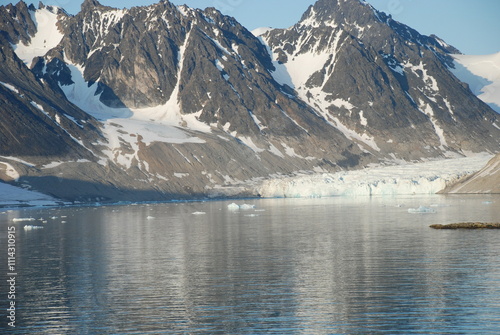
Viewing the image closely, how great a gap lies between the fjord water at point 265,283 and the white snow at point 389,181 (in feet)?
354

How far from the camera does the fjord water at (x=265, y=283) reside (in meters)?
30.0

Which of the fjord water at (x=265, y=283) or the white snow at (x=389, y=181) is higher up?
the white snow at (x=389, y=181)

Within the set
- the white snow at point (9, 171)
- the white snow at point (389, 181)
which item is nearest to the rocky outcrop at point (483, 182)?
the white snow at point (389, 181)

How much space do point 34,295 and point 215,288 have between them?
30.7 ft

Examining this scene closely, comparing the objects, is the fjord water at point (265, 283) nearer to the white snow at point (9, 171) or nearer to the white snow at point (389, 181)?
the white snow at point (389, 181)

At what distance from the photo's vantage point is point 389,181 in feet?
584

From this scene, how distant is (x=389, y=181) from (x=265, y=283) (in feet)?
468

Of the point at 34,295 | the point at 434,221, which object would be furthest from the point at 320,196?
the point at 34,295

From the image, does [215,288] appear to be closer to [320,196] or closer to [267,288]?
[267,288]

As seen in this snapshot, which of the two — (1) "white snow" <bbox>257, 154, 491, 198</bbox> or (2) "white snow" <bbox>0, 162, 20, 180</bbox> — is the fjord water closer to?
(1) "white snow" <bbox>257, 154, 491, 198</bbox>

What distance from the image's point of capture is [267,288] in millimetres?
37562

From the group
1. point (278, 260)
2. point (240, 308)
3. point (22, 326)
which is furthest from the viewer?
point (278, 260)

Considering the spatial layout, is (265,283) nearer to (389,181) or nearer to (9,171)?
(389,181)

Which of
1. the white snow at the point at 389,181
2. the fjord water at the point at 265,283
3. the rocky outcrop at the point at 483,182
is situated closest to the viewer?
the fjord water at the point at 265,283
